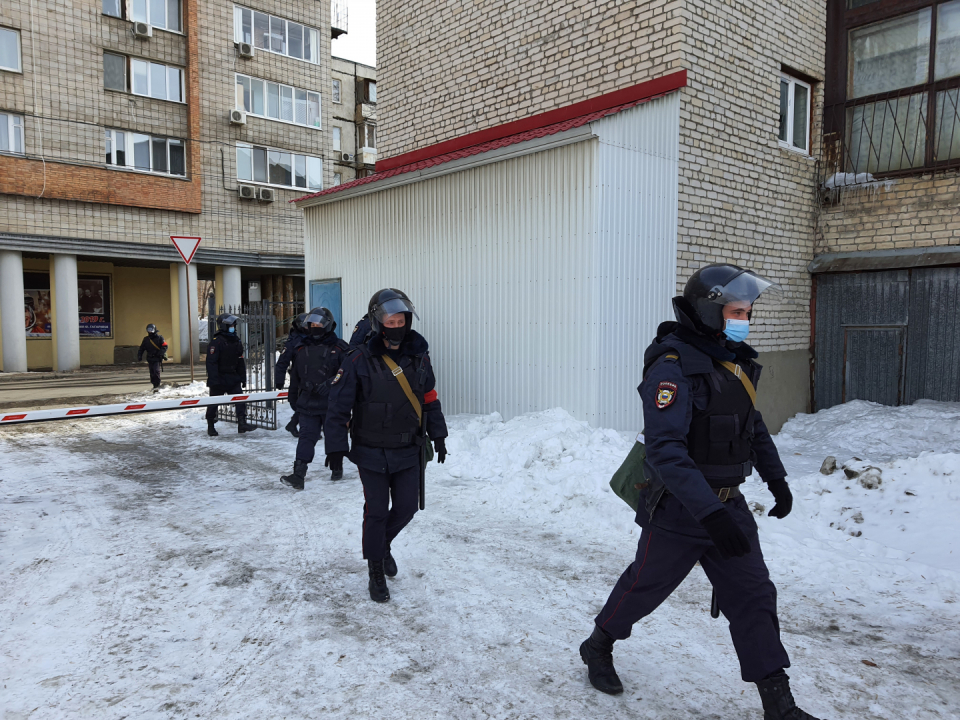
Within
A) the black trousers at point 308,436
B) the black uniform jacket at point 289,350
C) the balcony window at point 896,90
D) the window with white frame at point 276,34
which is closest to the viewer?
the black trousers at point 308,436

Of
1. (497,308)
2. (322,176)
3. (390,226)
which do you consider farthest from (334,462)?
(322,176)

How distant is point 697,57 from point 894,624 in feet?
24.1

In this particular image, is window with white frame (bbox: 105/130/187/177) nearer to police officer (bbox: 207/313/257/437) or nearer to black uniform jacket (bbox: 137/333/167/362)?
black uniform jacket (bbox: 137/333/167/362)

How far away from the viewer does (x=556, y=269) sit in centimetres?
826

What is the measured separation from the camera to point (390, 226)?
10766 millimetres

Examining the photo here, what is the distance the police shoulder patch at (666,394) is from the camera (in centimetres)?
272

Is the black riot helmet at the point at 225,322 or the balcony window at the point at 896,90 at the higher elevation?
the balcony window at the point at 896,90

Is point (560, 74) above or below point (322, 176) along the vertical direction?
below

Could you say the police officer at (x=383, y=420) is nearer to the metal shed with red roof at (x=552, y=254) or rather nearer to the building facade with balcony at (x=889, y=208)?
the metal shed with red roof at (x=552, y=254)

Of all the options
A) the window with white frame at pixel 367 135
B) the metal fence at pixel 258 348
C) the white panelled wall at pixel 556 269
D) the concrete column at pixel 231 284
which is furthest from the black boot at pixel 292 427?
the window with white frame at pixel 367 135

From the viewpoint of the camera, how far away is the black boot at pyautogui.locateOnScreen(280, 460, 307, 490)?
6.76m

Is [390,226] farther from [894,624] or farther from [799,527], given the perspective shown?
[894,624]

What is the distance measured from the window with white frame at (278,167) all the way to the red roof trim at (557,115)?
13.2 metres

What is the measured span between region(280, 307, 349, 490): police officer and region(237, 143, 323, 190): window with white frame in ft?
60.7
